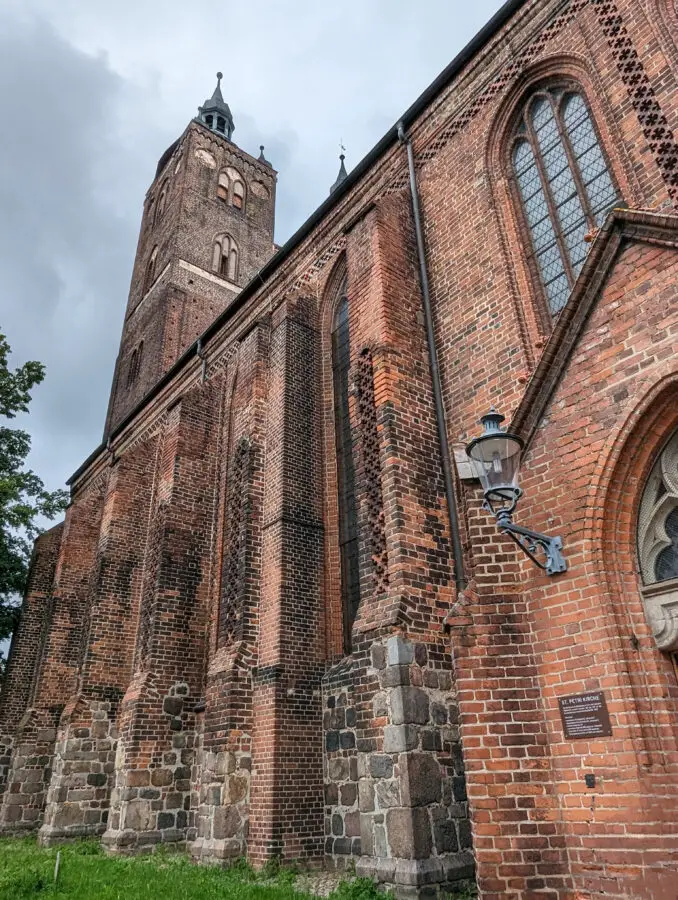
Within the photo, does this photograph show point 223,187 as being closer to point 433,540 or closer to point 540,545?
Answer: point 433,540

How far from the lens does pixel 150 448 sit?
17078mm

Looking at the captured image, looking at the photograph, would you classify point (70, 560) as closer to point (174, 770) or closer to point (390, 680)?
point (174, 770)

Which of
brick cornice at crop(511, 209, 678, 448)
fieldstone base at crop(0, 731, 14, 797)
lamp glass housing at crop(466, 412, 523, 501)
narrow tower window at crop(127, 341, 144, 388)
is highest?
narrow tower window at crop(127, 341, 144, 388)

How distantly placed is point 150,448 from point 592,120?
42.4 ft

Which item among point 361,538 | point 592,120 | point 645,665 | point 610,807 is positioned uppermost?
point 592,120

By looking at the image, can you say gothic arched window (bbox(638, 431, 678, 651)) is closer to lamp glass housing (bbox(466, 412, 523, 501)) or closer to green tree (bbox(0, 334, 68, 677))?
lamp glass housing (bbox(466, 412, 523, 501))

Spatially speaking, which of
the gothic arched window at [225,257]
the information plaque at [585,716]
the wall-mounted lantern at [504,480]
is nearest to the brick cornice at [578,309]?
the wall-mounted lantern at [504,480]

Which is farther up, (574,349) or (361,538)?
(574,349)

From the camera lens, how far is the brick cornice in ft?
→ 17.1

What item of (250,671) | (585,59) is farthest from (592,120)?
(250,671)

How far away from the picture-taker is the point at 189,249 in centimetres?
2616

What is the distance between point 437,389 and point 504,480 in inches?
137

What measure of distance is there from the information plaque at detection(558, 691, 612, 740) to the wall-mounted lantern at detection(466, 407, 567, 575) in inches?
37.1

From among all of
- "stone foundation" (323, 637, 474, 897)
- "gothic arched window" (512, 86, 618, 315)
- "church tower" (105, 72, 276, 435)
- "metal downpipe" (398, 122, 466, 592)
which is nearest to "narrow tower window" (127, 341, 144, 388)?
"church tower" (105, 72, 276, 435)
